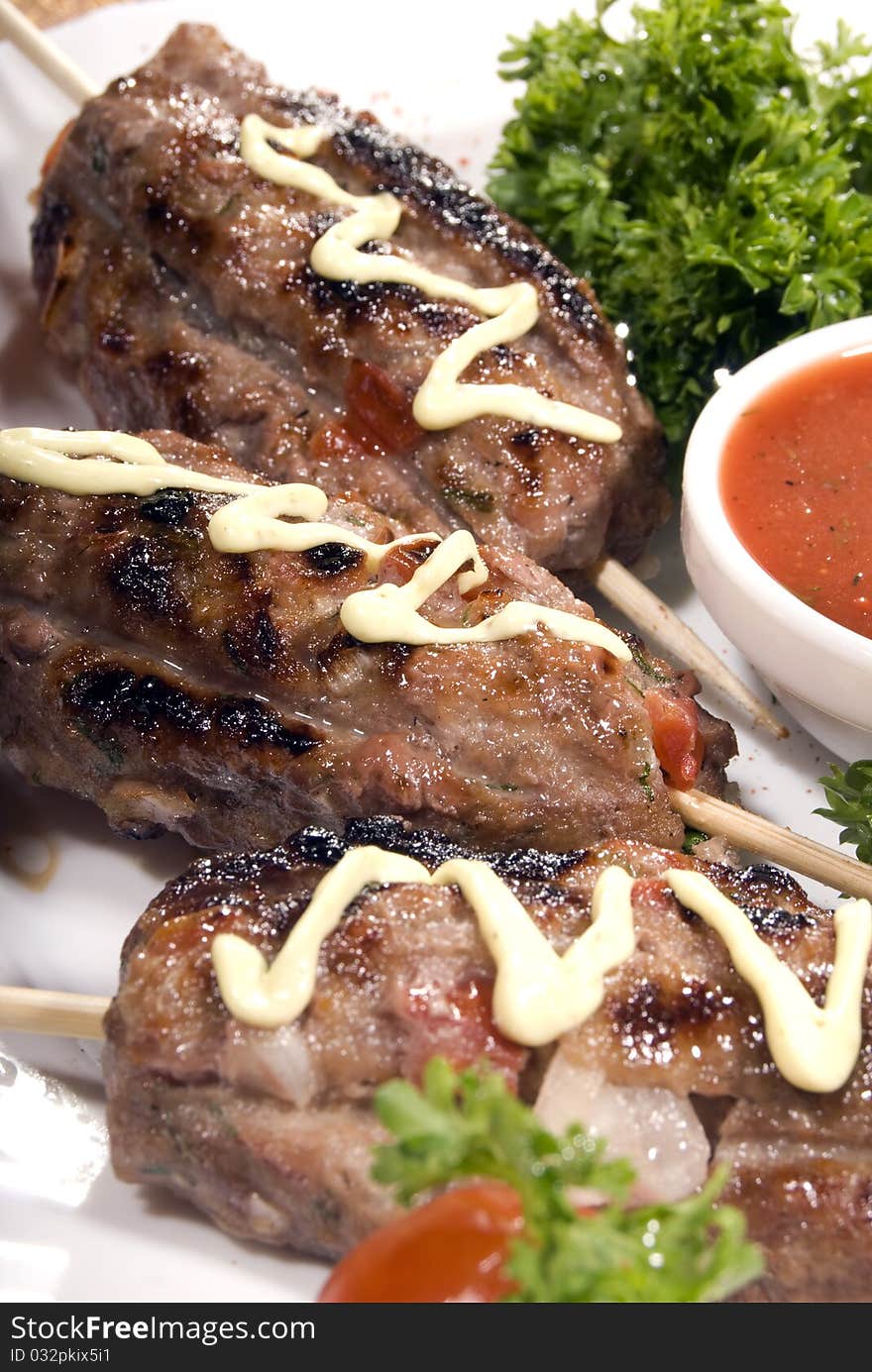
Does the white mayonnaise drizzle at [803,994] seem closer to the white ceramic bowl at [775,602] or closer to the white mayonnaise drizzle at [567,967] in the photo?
the white mayonnaise drizzle at [567,967]

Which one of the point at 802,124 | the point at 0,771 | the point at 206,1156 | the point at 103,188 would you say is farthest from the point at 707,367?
the point at 206,1156

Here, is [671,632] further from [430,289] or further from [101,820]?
[101,820]

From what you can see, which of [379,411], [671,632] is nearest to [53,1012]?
[379,411]

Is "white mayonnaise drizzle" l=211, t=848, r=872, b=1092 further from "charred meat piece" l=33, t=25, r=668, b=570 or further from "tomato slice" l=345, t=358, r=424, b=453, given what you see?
"tomato slice" l=345, t=358, r=424, b=453

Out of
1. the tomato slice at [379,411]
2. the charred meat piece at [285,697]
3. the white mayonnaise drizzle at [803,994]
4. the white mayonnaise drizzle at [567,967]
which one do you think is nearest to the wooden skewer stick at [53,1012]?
the white mayonnaise drizzle at [567,967]

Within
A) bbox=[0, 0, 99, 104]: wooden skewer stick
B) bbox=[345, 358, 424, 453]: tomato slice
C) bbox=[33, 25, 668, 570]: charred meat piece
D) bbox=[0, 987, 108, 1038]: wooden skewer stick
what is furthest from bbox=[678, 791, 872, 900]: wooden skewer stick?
bbox=[0, 0, 99, 104]: wooden skewer stick

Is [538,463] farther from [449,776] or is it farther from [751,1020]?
[751,1020]
